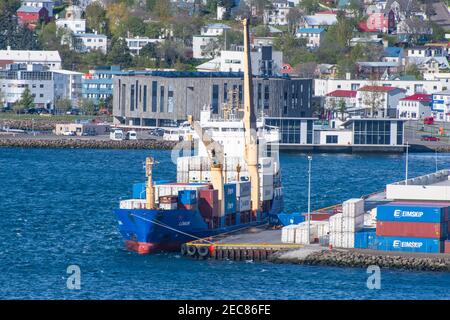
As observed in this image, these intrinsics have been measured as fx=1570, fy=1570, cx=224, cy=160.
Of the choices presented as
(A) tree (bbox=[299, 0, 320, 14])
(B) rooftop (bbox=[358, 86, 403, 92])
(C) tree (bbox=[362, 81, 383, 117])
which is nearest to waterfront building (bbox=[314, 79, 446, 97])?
(B) rooftop (bbox=[358, 86, 403, 92])

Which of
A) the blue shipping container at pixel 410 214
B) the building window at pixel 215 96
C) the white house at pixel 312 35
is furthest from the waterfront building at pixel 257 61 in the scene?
the blue shipping container at pixel 410 214

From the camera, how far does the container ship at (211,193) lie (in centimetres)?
3359

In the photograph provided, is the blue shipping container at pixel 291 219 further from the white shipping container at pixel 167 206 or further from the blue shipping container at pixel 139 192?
the white shipping container at pixel 167 206

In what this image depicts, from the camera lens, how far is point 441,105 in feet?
265

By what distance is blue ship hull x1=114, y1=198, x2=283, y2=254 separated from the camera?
33312 mm

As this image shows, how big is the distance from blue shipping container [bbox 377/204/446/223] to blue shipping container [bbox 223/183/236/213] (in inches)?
191

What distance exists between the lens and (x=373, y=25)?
107 meters

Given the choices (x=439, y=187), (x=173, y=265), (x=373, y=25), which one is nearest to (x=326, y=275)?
(x=173, y=265)

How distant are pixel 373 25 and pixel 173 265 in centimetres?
7634

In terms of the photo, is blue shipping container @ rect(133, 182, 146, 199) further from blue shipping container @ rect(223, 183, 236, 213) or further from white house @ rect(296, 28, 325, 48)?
white house @ rect(296, 28, 325, 48)

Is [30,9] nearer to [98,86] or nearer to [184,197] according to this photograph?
[98,86]

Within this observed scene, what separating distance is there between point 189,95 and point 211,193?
1470 inches

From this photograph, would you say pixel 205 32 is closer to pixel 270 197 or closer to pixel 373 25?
pixel 373 25

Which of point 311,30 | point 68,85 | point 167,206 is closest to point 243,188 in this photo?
point 167,206
